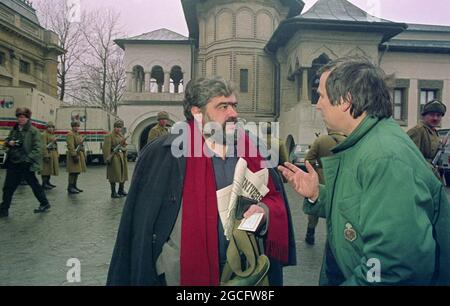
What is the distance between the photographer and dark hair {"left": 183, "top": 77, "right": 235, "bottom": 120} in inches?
90.4

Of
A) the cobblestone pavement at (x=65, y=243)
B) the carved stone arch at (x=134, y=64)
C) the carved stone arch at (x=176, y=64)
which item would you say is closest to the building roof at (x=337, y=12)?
the carved stone arch at (x=176, y=64)

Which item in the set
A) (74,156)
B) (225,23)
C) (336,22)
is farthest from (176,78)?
(74,156)

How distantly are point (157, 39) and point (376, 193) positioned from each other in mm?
31215

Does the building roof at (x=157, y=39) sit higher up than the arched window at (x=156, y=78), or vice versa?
the building roof at (x=157, y=39)

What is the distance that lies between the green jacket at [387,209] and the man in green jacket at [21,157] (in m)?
6.59

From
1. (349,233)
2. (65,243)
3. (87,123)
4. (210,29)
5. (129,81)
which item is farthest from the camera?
(129,81)

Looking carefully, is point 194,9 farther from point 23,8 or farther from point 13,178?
point 13,178

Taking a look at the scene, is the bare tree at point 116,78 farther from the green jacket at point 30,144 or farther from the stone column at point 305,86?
the green jacket at point 30,144

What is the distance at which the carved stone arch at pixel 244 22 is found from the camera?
26000mm

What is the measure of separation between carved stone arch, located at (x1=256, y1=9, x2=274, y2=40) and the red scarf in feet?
83.7

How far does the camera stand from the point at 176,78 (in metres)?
34.7

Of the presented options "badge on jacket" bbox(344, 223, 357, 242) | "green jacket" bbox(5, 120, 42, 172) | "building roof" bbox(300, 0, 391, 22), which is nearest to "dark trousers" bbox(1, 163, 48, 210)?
"green jacket" bbox(5, 120, 42, 172)

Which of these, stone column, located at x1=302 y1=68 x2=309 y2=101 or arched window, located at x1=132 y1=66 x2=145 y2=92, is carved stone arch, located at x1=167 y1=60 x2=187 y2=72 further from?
stone column, located at x1=302 y1=68 x2=309 y2=101
